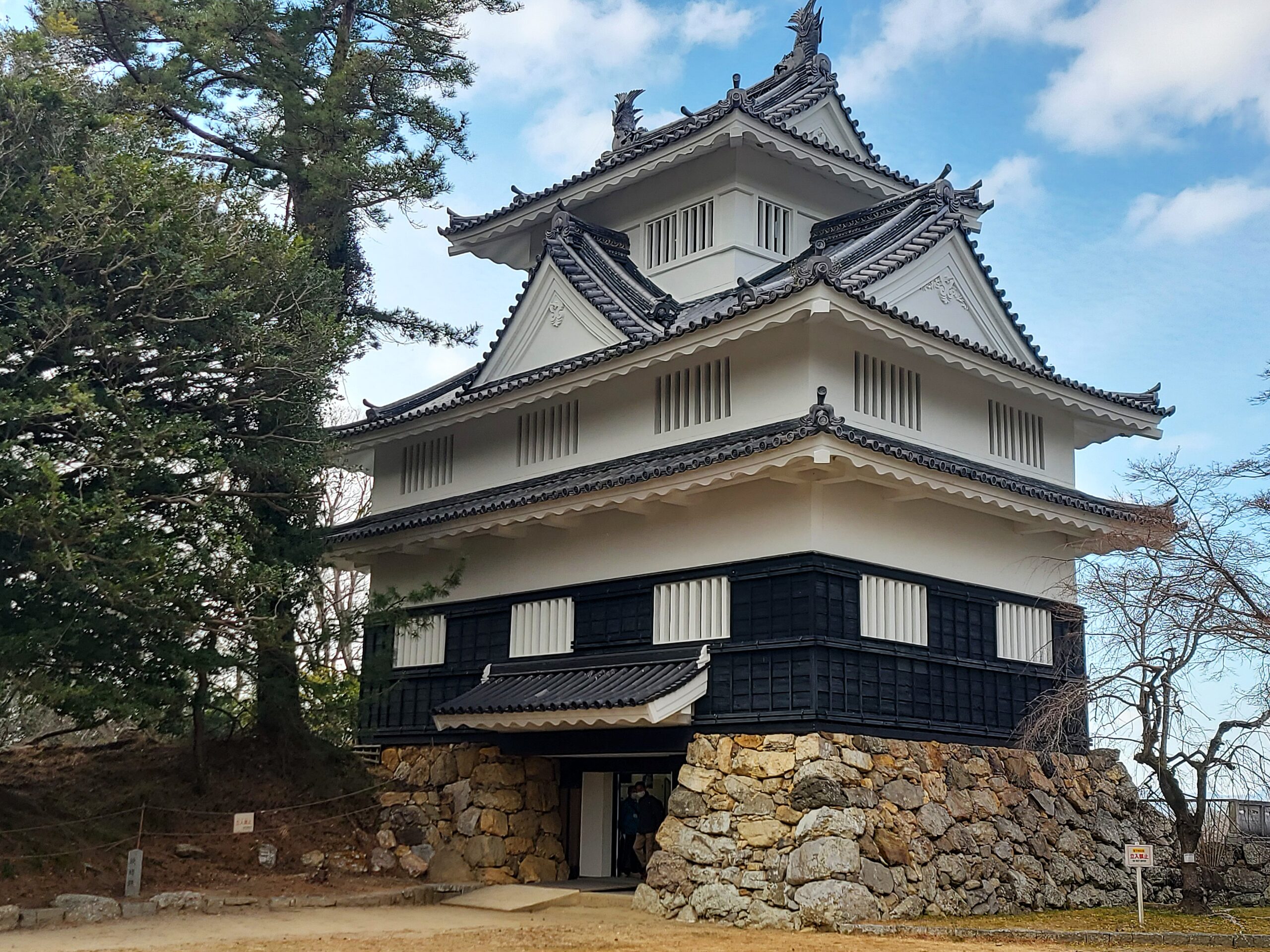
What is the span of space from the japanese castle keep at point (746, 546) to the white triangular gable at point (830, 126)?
145 mm

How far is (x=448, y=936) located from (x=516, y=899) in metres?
2.60

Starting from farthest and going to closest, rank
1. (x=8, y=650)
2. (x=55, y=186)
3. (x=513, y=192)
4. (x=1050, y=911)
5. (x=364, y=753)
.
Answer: (x=513, y=192)
(x=364, y=753)
(x=1050, y=911)
(x=55, y=186)
(x=8, y=650)

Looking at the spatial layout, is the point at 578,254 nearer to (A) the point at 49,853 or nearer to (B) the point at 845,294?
(B) the point at 845,294

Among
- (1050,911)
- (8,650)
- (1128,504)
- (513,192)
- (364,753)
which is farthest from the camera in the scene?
(513,192)

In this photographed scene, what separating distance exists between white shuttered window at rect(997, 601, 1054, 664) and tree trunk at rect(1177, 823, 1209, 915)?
126 inches

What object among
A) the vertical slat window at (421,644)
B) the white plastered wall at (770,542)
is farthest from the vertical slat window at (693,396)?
the vertical slat window at (421,644)

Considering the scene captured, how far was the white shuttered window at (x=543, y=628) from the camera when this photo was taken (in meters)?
17.9

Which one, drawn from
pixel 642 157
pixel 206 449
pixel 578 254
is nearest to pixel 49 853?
pixel 206 449

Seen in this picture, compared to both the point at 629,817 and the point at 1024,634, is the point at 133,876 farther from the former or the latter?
the point at 1024,634

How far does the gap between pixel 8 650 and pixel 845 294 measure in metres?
10.2

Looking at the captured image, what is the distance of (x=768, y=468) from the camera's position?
14773mm

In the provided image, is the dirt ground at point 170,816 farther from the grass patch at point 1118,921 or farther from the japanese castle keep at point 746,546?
the grass patch at point 1118,921

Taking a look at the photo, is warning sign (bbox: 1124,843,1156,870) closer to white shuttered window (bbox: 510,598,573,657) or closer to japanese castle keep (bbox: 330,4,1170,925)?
japanese castle keep (bbox: 330,4,1170,925)

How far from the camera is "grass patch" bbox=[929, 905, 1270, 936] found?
13.6 metres
